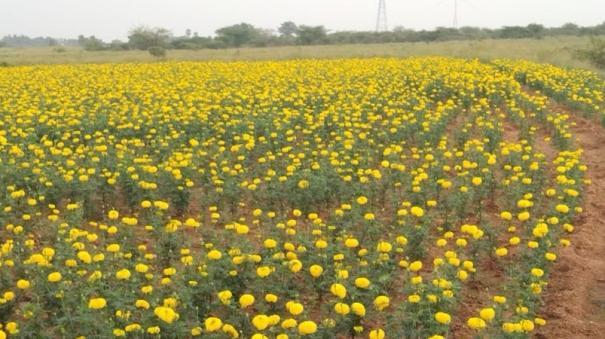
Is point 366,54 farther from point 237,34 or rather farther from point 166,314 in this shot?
point 237,34

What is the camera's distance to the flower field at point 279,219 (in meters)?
4.59

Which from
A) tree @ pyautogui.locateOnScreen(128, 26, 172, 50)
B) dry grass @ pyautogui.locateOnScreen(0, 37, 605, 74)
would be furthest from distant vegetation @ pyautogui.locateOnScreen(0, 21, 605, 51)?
dry grass @ pyautogui.locateOnScreen(0, 37, 605, 74)

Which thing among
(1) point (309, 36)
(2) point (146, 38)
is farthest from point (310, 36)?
(2) point (146, 38)

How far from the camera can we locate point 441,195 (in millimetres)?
7812

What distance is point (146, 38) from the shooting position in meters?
49.9

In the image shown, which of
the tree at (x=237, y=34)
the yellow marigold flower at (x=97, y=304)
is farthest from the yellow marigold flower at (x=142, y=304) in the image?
the tree at (x=237, y=34)

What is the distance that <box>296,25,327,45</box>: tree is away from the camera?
6008 cm

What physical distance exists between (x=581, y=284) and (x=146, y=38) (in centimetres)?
4838

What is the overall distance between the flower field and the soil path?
0.52 feet

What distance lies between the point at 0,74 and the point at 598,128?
18.9 metres

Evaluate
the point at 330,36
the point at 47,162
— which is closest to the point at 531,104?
the point at 47,162

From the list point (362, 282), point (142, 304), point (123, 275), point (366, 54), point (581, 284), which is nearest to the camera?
point (142, 304)

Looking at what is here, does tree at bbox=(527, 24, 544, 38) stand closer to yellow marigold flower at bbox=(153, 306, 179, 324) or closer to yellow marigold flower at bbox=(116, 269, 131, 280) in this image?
yellow marigold flower at bbox=(116, 269, 131, 280)

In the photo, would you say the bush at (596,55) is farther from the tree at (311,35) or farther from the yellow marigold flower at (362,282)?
the tree at (311,35)
